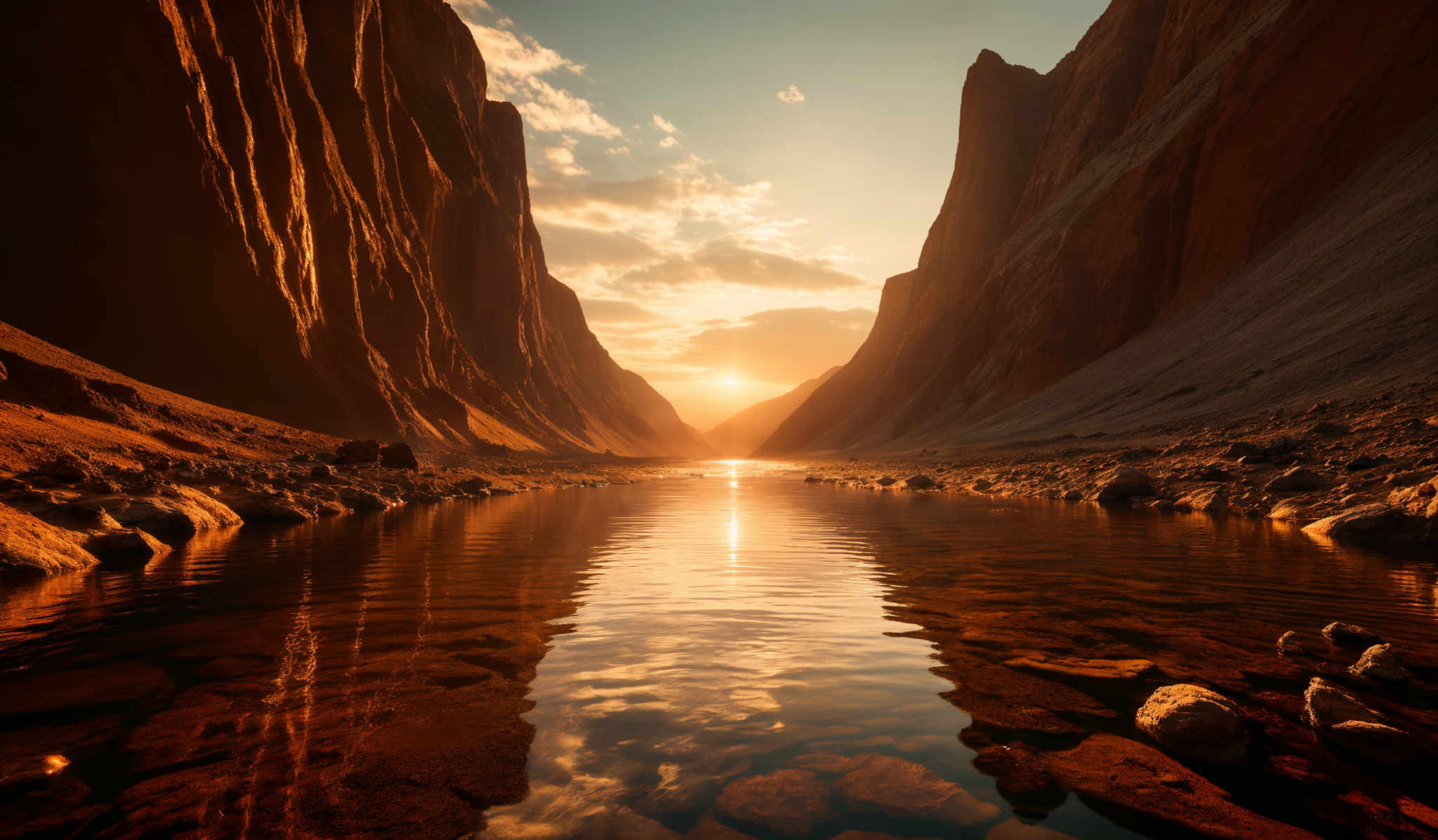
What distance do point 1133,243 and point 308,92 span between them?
59.8 m

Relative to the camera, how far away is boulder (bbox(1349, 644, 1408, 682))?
5.50m

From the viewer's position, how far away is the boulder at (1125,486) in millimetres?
22016

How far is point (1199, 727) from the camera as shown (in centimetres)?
442

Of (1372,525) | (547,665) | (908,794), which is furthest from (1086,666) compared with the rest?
(1372,525)

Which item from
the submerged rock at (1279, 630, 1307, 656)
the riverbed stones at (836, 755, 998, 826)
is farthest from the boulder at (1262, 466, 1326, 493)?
the riverbed stones at (836, 755, 998, 826)

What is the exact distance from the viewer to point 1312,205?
45.3 meters

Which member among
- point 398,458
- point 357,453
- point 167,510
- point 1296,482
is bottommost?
point 167,510

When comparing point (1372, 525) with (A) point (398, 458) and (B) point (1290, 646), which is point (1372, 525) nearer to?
(B) point (1290, 646)

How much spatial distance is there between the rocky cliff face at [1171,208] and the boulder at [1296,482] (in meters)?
10.7

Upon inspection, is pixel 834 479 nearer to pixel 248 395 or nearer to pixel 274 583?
pixel 248 395

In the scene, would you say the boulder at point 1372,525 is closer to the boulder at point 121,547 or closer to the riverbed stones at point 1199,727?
the riverbed stones at point 1199,727

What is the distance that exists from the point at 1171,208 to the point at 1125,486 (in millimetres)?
44611

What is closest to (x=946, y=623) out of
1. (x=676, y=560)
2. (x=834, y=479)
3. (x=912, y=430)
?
(x=676, y=560)

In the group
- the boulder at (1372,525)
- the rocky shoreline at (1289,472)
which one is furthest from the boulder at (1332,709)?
the boulder at (1372,525)
